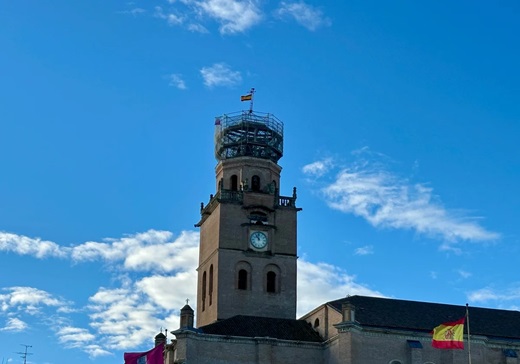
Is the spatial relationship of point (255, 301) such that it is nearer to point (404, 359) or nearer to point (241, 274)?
point (241, 274)

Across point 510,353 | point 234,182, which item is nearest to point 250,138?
point 234,182

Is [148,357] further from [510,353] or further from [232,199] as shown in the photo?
[510,353]

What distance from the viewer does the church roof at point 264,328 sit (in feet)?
246

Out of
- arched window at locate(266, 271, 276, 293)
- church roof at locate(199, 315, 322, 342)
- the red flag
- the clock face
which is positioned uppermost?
the clock face

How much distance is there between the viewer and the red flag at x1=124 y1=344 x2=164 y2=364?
7419 cm

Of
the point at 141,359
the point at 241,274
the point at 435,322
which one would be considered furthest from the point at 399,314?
the point at 141,359

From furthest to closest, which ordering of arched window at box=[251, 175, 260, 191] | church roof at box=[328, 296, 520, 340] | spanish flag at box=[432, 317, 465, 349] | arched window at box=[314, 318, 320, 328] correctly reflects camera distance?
arched window at box=[251, 175, 260, 191] → arched window at box=[314, 318, 320, 328] → church roof at box=[328, 296, 520, 340] → spanish flag at box=[432, 317, 465, 349]

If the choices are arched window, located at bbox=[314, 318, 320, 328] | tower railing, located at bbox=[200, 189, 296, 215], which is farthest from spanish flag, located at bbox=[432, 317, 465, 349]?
tower railing, located at bbox=[200, 189, 296, 215]

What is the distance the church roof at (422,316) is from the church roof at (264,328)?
3666mm

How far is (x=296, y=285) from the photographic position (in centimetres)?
8381

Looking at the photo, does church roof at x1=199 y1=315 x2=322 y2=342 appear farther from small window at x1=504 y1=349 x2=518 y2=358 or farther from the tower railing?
small window at x1=504 y1=349 x2=518 y2=358

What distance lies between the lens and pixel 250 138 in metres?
89.2

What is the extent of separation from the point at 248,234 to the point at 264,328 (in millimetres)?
10358

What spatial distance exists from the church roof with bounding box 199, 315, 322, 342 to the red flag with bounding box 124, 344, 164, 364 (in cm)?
391
